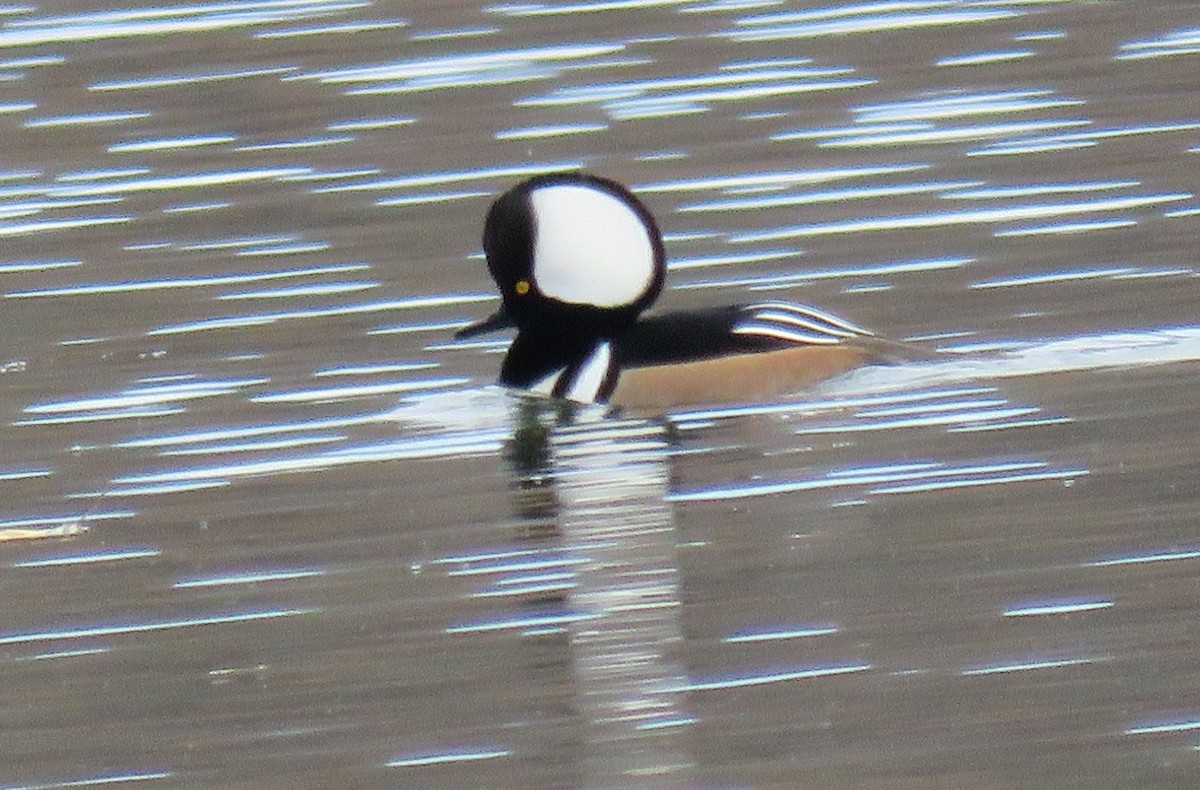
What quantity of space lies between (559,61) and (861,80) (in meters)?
1.81

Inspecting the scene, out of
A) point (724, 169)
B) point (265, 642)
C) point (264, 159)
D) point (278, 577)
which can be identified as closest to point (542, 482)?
point (278, 577)

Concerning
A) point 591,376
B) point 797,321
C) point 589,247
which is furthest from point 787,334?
point 589,247

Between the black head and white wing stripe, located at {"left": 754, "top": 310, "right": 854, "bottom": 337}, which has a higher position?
the black head

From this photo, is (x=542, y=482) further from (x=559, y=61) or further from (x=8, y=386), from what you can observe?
(x=559, y=61)

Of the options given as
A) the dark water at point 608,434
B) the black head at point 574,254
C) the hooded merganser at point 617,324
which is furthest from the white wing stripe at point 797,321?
the black head at point 574,254

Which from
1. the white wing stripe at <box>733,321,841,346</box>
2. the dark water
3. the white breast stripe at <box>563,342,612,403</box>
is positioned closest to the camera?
the dark water

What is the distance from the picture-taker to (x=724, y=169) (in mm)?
13969

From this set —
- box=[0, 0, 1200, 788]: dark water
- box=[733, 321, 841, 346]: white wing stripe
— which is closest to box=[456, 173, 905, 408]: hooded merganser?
box=[733, 321, 841, 346]: white wing stripe

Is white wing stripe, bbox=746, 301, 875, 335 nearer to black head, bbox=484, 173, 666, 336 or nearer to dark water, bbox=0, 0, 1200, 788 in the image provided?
dark water, bbox=0, 0, 1200, 788

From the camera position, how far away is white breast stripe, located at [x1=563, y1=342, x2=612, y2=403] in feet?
33.8

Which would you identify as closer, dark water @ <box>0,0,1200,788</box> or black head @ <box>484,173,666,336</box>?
dark water @ <box>0,0,1200,788</box>

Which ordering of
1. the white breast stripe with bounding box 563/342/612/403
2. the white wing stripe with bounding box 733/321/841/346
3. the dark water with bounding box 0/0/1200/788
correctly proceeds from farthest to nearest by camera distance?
the white breast stripe with bounding box 563/342/612/403, the white wing stripe with bounding box 733/321/841/346, the dark water with bounding box 0/0/1200/788

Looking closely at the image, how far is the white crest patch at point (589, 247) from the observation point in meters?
10.4

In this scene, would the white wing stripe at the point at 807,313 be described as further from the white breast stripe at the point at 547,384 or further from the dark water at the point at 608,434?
the white breast stripe at the point at 547,384
